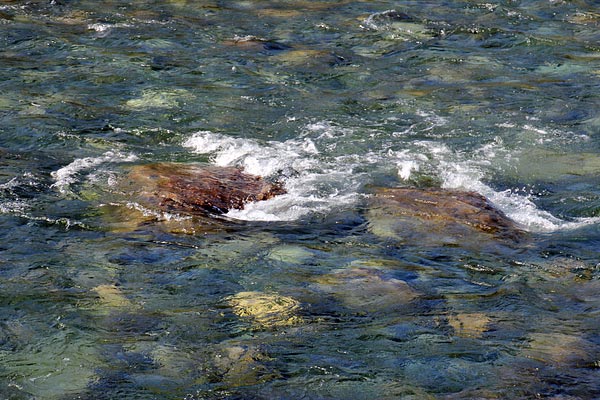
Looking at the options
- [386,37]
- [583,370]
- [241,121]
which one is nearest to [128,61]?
[241,121]

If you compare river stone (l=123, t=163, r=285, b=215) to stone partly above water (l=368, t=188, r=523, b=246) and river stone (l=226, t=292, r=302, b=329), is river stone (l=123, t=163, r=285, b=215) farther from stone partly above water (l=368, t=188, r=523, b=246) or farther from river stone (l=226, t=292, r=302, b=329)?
river stone (l=226, t=292, r=302, b=329)

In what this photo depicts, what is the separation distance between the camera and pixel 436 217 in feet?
24.6

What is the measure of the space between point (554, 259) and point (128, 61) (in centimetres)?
655

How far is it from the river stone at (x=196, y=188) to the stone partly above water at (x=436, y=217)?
37.9 inches

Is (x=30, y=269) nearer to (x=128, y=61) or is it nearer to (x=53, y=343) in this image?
(x=53, y=343)

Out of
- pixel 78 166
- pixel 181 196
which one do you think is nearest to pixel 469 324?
pixel 181 196

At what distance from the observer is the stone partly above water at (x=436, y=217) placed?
285 inches

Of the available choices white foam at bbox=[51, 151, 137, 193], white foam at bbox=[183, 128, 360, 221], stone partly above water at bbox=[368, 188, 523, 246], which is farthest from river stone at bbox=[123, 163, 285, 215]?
stone partly above water at bbox=[368, 188, 523, 246]

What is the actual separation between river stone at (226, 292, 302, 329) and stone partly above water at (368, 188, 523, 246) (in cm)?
142

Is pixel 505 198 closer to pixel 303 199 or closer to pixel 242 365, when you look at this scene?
pixel 303 199

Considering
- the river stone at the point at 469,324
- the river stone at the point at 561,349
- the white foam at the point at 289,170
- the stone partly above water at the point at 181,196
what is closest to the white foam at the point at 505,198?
the white foam at the point at 289,170

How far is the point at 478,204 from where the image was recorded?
777cm

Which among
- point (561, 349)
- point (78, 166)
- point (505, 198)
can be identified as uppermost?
point (561, 349)

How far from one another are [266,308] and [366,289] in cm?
70
